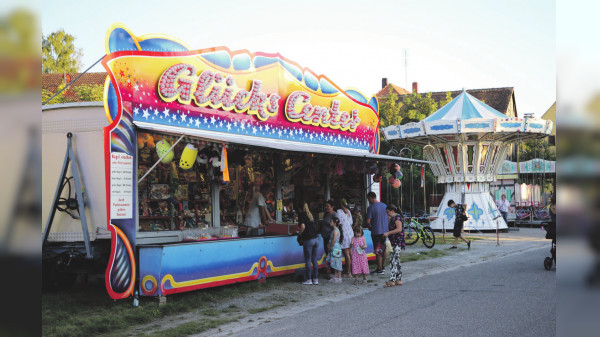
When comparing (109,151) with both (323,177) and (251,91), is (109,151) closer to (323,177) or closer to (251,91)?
(251,91)

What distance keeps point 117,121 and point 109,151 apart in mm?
589

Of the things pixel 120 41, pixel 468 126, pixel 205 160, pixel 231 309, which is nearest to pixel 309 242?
pixel 205 160

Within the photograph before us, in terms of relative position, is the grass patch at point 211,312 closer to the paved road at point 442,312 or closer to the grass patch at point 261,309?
the grass patch at point 261,309

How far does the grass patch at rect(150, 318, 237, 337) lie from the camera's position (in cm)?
835

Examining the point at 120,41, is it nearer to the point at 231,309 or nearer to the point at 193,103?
the point at 193,103

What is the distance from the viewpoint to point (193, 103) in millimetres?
12414

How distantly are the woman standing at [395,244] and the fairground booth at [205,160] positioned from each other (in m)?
2.18

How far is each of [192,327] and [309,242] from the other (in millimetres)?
5030

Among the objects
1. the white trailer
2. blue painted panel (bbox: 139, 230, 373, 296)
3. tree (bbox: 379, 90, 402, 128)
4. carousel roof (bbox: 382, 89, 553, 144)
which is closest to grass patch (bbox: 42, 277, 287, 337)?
blue painted panel (bbox: 139, 230, 373, 296)

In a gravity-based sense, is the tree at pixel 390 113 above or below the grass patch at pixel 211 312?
above

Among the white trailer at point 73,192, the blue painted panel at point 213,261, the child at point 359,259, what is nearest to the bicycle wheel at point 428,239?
the blue painted panel at point 213,261

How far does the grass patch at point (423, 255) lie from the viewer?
18.3 metres

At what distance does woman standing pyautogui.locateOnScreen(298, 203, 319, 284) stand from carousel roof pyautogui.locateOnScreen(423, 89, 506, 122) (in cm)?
1945

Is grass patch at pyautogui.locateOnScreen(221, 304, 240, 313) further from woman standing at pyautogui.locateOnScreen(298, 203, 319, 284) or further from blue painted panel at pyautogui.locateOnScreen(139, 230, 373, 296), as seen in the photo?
woman standing at pyautogui.locateOnScreen(298, 203, 319, 284)
